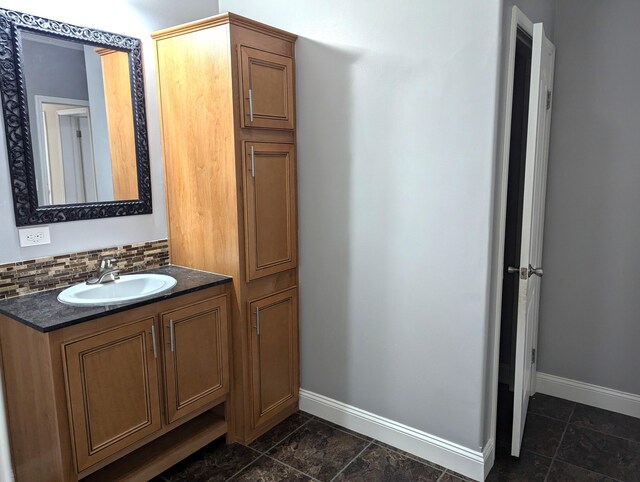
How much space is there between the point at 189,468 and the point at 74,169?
4.80 feet

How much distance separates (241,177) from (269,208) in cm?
24

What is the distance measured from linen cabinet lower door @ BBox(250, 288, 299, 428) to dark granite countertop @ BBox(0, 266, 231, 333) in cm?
34

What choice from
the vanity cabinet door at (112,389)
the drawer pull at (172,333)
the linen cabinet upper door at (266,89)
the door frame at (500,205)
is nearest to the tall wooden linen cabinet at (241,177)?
the linen cabinet upper door at (266,89)

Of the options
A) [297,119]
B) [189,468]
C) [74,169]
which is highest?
[297,119]

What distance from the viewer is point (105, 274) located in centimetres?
214

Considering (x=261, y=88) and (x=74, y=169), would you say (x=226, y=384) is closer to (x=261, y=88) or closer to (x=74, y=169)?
(x=74, y=169)

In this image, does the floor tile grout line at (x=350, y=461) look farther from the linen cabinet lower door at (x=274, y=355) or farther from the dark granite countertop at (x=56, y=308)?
the dark granite countertop at (x=56, y=308)

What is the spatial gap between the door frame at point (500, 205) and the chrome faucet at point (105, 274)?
1.67 meters

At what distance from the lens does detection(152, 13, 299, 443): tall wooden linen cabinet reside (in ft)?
7.14

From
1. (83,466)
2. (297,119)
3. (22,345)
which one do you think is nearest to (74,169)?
(22,345)

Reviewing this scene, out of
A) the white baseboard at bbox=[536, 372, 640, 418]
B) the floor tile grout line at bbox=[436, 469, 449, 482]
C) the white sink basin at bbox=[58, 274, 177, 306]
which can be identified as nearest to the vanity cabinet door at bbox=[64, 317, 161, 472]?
the white sink basin at bbox=[58, 274, 177, 306]

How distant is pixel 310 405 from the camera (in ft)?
8.87

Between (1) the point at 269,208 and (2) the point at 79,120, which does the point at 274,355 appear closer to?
(1) the point at 269,208

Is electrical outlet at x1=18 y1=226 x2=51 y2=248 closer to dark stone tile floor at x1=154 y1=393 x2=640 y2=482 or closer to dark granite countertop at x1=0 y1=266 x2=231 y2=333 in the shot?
dark granite countertop at x1=0 y1=266 x2=231 y2=333
